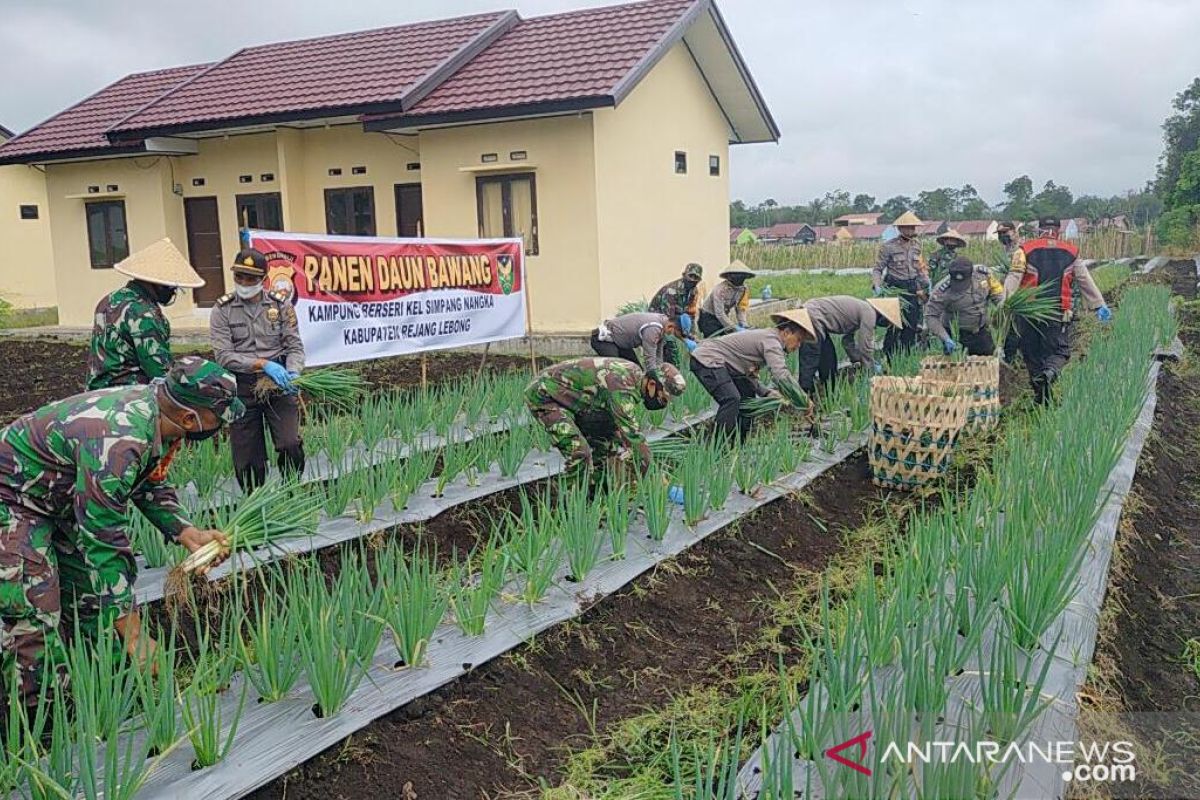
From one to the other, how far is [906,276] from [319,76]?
333 inches

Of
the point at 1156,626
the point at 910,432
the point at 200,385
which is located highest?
the point at 200,385

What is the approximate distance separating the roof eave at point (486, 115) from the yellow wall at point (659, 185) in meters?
0.57

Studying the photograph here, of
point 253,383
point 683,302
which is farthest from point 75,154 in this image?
point 253,383

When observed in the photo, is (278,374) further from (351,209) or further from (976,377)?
(351,209)

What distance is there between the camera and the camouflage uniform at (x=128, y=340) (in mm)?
3828

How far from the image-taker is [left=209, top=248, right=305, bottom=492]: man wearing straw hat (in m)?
4.56

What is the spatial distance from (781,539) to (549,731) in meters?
1.99

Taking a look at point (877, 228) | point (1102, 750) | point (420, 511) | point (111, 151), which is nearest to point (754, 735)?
point (1102, 750)

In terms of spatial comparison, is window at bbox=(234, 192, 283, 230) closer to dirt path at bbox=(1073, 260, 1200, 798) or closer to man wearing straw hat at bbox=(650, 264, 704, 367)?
man wearing straw hat at bbox=(650, 264, 704, 367)

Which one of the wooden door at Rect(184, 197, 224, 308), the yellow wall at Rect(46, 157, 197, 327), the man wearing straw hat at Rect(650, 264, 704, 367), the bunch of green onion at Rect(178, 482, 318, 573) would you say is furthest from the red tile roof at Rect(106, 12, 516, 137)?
the bunch of green onion at Rect(178, 482, 318, 573)

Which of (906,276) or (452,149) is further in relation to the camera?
(452,149)

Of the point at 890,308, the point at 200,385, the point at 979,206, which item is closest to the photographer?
the point at 200,385

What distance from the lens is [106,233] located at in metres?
14.2

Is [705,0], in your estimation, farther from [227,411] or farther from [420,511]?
[227,411]
